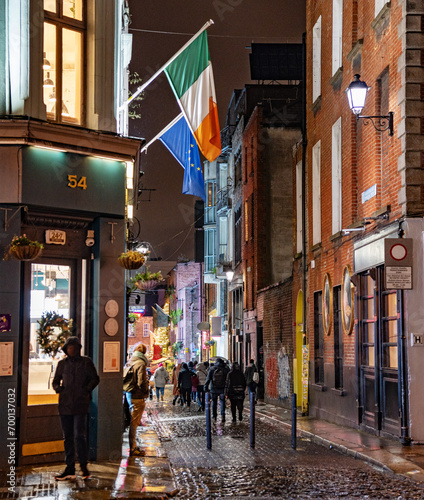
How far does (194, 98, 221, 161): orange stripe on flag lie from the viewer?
627 inches

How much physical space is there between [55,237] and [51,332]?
1522 mm

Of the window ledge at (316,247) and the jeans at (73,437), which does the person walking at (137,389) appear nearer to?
the jeans at (73,437)

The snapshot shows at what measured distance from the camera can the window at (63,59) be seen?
13.1 meters

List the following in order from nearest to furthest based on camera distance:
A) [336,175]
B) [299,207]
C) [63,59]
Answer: [63,59] → [336,175] → [299,207]

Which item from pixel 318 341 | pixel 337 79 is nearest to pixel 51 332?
pixel 337 79

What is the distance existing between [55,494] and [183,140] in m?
10.2

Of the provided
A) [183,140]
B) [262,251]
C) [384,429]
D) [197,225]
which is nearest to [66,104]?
[183,140]

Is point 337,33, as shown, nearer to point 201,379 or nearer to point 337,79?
point 337,79

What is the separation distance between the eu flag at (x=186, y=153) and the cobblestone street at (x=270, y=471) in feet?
17.8

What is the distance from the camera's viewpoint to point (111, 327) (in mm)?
13234

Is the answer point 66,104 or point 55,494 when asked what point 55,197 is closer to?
point 66,104

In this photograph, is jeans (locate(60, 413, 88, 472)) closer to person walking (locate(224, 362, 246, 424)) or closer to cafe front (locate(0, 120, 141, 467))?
cafe front (locate(0, 120, 141, 467))

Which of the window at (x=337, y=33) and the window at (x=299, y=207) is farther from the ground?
the window at (x=337, y=33)

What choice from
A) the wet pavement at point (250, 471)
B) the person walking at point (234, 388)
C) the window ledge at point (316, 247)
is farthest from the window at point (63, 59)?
the window ledge at point (316, 247)
